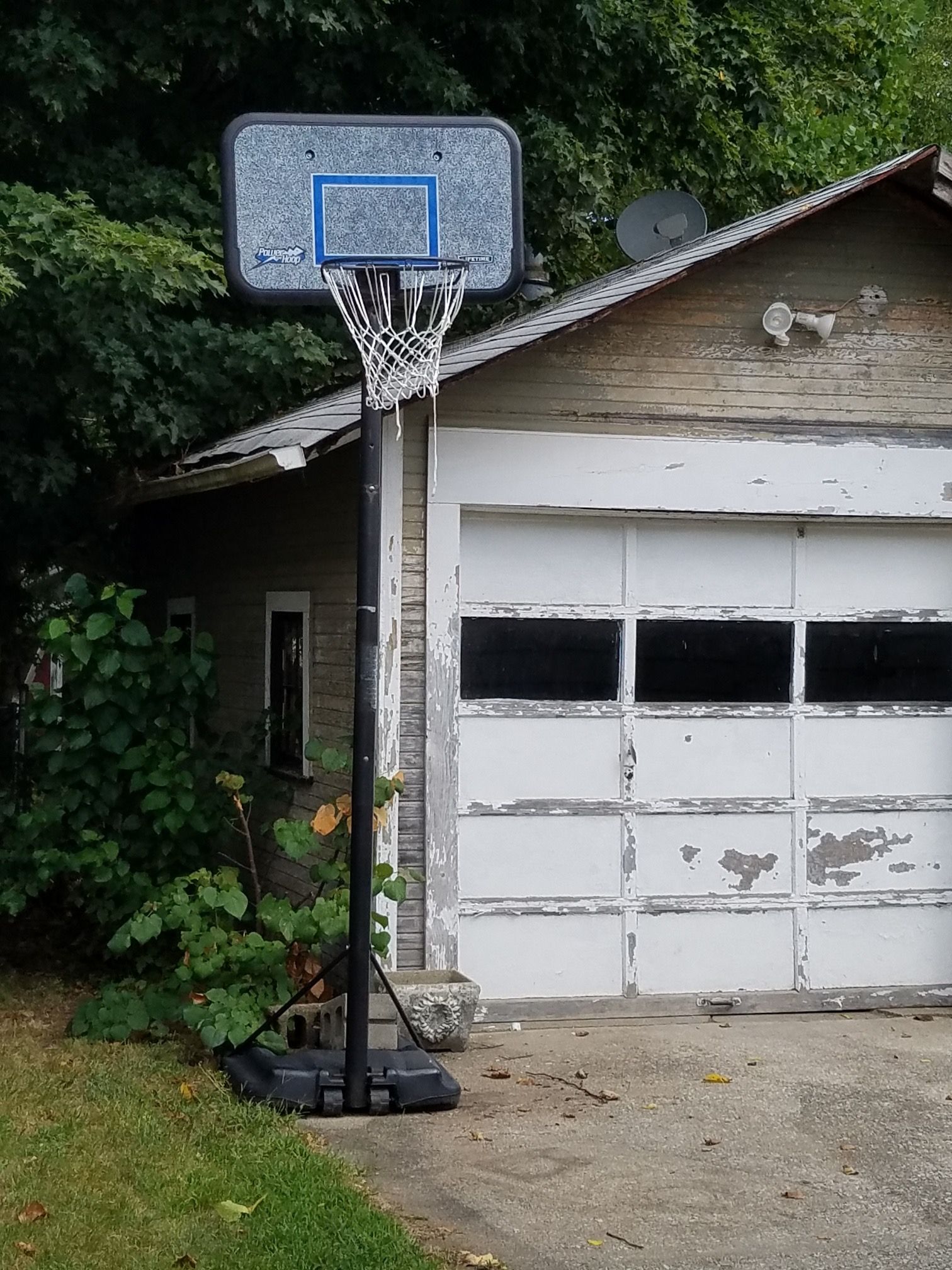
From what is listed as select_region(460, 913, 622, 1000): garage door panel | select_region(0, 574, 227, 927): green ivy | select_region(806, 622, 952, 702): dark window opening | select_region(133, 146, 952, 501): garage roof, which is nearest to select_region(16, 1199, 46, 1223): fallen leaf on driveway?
select_region(460, 913, 622, 1000): garage door panel

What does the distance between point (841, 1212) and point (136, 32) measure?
31.5 ft

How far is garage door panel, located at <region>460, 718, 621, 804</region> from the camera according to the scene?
7.97m

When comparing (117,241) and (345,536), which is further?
(117,241)

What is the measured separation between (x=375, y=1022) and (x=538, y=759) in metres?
1.68

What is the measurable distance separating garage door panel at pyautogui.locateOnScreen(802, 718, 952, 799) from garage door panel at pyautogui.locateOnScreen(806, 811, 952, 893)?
0.13 m

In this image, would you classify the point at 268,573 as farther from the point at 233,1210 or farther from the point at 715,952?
the point at 233,1210

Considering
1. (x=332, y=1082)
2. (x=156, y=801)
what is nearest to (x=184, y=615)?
(x=156, y=801)

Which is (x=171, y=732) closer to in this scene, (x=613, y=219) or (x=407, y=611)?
(x=407, y=611)

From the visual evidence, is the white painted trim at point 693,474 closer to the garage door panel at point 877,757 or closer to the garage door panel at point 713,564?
the garage door panel at point 713,564

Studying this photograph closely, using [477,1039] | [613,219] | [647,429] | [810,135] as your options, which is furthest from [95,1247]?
[810,135]

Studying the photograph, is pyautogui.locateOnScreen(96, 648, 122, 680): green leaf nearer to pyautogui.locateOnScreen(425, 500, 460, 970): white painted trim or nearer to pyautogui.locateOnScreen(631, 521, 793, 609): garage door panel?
pyautogui.locateOnScreen(425, 500, 460, 970): white painted trim

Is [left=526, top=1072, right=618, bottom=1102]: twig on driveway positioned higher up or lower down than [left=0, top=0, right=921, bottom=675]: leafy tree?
lower down

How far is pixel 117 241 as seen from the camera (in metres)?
8.84

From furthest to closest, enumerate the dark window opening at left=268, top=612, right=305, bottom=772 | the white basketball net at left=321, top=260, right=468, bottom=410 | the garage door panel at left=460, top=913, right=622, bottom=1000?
the dark window opening at left=268, top=612, right=305, bottom=772, the garage door panel at left=460, top=913, right=622, bottom=1000, the white basketball net at left=321, top=260, right=468, bottom=410
